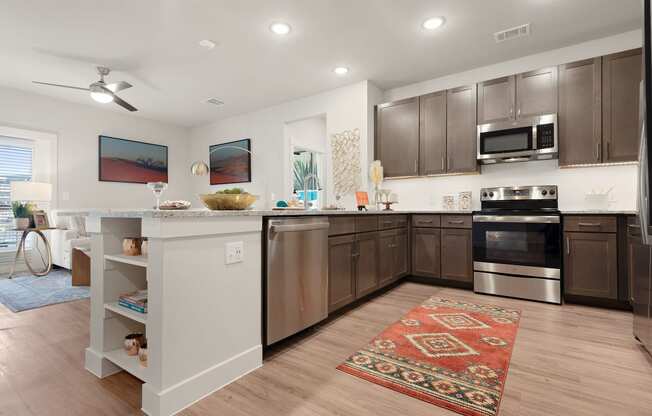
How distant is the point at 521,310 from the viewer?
286 cm

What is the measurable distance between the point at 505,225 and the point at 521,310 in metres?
0.87

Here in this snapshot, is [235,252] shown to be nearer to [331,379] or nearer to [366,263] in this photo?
[331,379]

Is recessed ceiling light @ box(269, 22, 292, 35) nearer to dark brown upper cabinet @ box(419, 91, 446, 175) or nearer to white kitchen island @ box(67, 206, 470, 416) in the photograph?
dark brown upper cabinet @ box(419, 91, 446, 175)

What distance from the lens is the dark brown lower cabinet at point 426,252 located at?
372 centimetres

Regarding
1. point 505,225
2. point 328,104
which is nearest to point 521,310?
point 505,225

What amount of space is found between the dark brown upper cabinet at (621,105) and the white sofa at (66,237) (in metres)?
6.08

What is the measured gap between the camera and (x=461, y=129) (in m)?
3.89

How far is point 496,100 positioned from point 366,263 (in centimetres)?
252

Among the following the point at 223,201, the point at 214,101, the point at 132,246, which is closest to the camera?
the point at 132,246

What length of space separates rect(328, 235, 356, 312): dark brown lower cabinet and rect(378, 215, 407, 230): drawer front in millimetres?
607

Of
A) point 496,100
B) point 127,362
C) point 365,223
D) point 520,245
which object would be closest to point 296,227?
point 365,223

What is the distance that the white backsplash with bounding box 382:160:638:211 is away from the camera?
3264mm

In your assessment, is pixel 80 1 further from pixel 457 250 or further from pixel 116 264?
pixel 457 250

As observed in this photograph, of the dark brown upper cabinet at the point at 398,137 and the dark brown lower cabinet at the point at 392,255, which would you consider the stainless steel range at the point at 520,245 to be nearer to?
the dark brown lower cabinet at the point at 392,255
